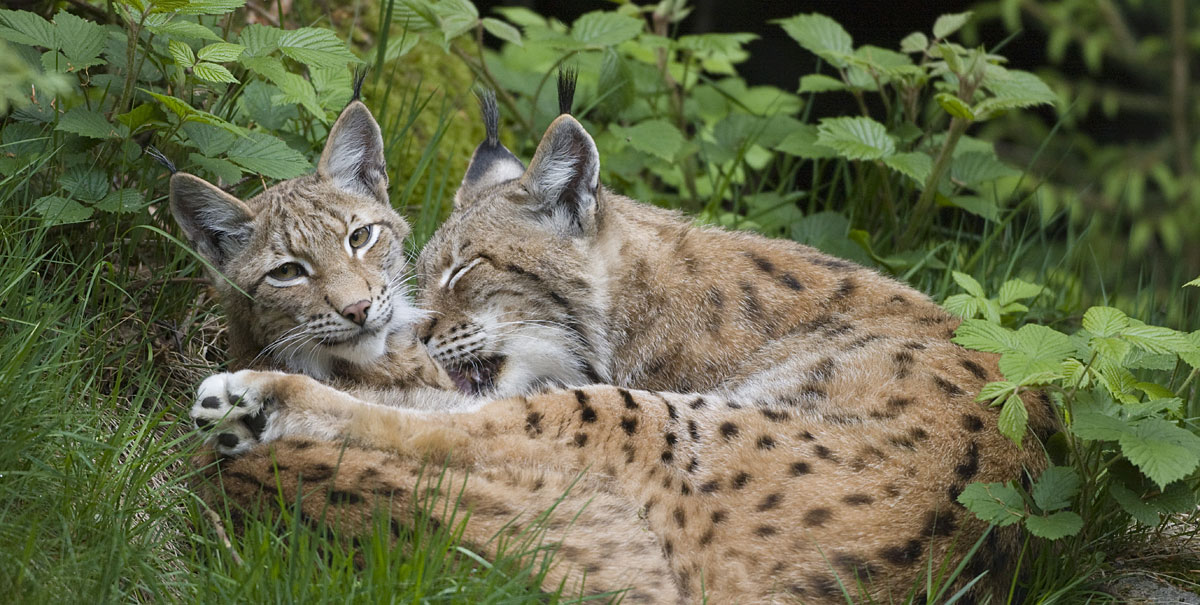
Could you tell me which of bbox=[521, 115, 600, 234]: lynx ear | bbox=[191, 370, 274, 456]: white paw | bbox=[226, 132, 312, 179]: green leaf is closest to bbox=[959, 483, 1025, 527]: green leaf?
bbox=[521, 115, 600, 234]: lynx ear

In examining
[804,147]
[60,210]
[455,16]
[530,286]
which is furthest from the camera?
[804,147]

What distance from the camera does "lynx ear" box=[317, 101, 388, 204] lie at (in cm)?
454

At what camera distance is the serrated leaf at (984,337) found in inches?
140

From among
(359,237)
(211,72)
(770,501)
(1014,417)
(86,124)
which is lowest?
(770,501)

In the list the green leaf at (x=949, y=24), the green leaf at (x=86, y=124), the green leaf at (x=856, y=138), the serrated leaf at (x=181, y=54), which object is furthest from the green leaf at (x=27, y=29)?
the green leaf at (x=949, y=24)

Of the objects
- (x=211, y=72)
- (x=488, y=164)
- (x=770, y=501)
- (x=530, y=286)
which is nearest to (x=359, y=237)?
(x=530, y=286)

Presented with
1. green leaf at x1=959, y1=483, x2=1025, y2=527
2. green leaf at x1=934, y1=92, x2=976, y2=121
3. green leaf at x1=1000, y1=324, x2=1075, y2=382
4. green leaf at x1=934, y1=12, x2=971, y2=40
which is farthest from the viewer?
green leaf at x1=934, y1=12, x2=971, y2=40

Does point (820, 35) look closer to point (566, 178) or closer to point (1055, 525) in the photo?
point (566, 178)

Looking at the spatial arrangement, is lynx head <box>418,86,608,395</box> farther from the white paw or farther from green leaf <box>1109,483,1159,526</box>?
green leaf <box>1109,483,1159,526</box>

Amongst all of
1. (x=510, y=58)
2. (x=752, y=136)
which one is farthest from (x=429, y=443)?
(x=510, y=58)

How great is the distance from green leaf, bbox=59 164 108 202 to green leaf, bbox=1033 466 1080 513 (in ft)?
11.0

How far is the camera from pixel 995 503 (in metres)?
3.40

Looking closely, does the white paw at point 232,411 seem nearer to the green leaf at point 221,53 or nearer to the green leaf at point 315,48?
the green leaf at point 221,53

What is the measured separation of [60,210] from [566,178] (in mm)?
1850
